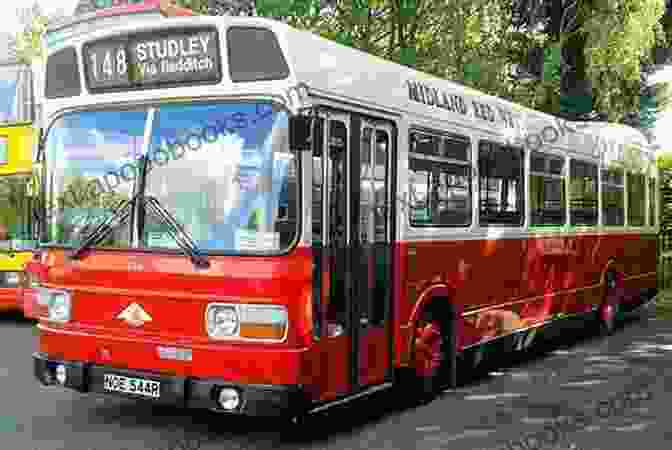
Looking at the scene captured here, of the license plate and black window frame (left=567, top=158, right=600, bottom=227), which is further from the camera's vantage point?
black window frame (left=567, top=158, right=600, bottom=227)

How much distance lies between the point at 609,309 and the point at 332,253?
27.0 feet

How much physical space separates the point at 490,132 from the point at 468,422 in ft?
11.2

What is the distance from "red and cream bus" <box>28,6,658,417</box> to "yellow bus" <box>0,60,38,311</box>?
319 inches

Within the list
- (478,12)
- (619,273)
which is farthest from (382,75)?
(478,12)

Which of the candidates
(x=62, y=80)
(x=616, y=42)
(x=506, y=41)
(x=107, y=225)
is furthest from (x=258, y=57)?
(x=616, y=42)

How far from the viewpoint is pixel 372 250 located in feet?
23.8

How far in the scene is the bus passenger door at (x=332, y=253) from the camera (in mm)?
6406

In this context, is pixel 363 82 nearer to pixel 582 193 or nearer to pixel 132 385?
pixel 132 385

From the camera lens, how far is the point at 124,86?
6738 millimetres

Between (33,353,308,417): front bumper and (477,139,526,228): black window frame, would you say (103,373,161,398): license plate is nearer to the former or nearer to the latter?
(33,353,308,417): front bumper

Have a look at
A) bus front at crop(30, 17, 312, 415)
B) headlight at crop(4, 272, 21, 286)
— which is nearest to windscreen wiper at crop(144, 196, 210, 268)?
bus front at crop(30, 17, 312, 415)

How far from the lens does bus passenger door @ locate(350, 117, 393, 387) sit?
276 inches

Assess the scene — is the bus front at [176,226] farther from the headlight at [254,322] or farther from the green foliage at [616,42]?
the green foliage at [616,42]

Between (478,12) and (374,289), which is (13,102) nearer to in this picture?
(374,289)
